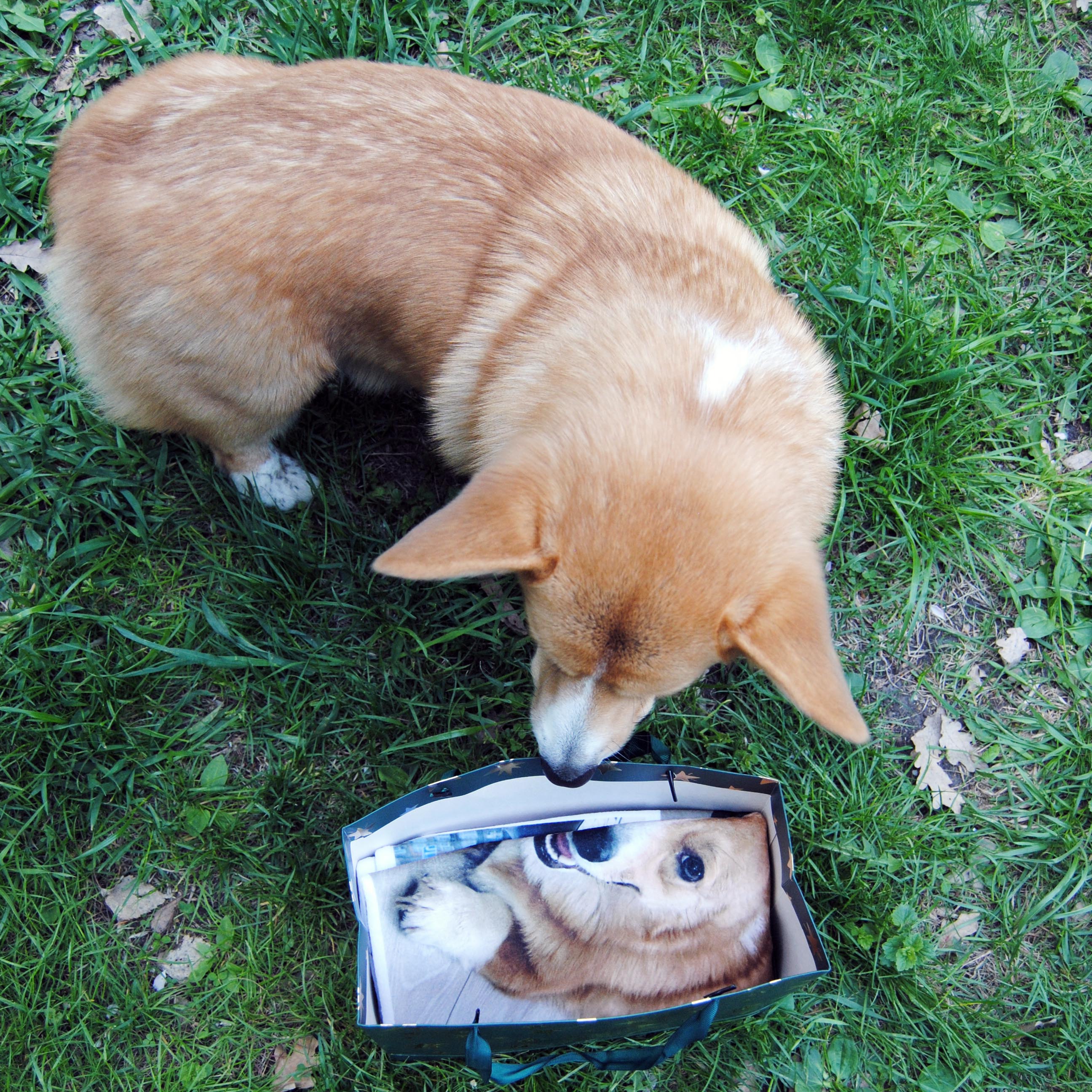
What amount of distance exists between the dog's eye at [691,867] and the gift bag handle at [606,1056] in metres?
0.38

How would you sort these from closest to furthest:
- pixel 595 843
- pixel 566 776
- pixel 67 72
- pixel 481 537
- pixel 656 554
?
pixel 481 537, pixel 656 554, pixel 566 776, pixel 595 843, pixel 67 72

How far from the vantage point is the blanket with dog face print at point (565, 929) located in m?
2.53

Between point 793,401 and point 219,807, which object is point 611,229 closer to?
point 793,401

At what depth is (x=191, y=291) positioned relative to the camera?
2383 mm

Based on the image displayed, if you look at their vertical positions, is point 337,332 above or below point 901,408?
above

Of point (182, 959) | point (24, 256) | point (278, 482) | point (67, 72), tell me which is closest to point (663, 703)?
point (278, 482)

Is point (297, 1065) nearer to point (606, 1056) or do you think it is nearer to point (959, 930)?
point (606, 1056)

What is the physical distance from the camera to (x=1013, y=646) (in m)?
3.36

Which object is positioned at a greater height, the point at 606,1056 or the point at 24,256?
the point at 24,256

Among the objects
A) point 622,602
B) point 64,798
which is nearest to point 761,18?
point 622,602

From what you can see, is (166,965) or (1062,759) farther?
(1062,759)

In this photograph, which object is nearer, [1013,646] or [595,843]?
[595,843]

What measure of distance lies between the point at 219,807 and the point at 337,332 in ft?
5.78

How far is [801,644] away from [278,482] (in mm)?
2149
